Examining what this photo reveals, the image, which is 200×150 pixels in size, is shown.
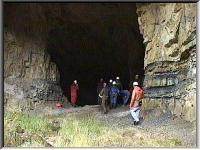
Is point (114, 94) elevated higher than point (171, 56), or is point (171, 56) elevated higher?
point (171, 56)

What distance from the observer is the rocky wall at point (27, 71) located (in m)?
20.5

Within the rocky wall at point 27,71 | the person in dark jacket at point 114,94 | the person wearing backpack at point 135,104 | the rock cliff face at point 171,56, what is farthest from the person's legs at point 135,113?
the rocky wall at point 27,71

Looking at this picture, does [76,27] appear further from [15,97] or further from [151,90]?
[151,90]

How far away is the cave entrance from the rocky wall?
5.27 ft

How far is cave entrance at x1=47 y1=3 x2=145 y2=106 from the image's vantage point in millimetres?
21875

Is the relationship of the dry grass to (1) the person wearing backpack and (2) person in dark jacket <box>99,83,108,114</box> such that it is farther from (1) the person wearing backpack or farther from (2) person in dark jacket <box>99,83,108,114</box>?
(2) person in dark jacket <box>99,83,108,114</box>

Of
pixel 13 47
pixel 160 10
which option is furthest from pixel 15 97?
pixel 160 10

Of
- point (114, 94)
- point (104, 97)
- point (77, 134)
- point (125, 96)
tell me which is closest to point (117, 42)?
point (125, 96)

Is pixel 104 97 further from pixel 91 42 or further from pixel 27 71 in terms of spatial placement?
pixel 91 42

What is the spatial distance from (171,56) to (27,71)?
8.27 metres

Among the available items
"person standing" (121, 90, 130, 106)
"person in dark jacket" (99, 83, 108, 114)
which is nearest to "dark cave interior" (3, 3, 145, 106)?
"person standing" (121, 90, 130, 106)

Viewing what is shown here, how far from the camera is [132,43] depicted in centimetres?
2480

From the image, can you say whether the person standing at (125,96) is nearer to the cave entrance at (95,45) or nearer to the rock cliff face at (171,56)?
the rock cliff face at (171,56)

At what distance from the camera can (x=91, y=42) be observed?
86.7ft
